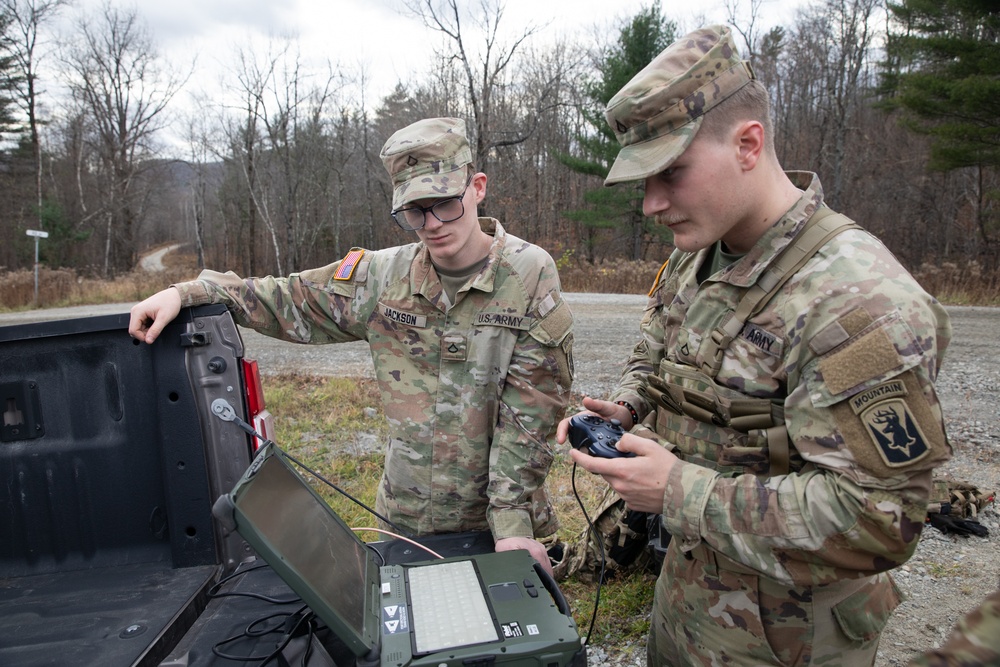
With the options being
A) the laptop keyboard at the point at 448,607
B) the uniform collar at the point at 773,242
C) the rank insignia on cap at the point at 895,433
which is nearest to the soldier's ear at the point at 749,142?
the uniform collar at the point at 773,242

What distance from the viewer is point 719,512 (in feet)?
4.46

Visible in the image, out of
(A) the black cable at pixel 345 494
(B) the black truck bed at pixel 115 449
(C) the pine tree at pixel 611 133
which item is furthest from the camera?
(C) the pine tree at pixel 611 133

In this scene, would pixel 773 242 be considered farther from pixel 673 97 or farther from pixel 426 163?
pixel 426 163

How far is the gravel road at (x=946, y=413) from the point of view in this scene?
2.71 metres

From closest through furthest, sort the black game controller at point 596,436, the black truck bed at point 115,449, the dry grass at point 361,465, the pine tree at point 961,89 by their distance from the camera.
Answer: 1. the black game controller at point 596,436
2. the black truck bed at point 115,449
3. the dry grass at point 361,465
4. the pine tree at point 961,89

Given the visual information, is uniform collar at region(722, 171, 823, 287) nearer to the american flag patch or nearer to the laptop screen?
the laptop screen

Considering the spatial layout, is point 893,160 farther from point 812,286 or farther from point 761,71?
point 812,286

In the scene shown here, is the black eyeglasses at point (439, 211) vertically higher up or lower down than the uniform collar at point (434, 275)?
higher up

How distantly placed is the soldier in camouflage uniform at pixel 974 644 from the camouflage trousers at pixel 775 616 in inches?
31.9

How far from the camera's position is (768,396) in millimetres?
1453

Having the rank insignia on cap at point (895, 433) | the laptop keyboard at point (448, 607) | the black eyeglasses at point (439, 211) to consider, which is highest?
the black eyeglasses at point (439, 211)

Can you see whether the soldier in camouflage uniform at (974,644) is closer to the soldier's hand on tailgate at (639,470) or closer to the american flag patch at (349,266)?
the soldier's hand on tailgate at (639,470)

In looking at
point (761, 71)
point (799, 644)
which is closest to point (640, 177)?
point (799, 644)

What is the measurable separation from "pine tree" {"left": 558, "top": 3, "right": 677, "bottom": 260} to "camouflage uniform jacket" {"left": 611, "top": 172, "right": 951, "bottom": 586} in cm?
1481
